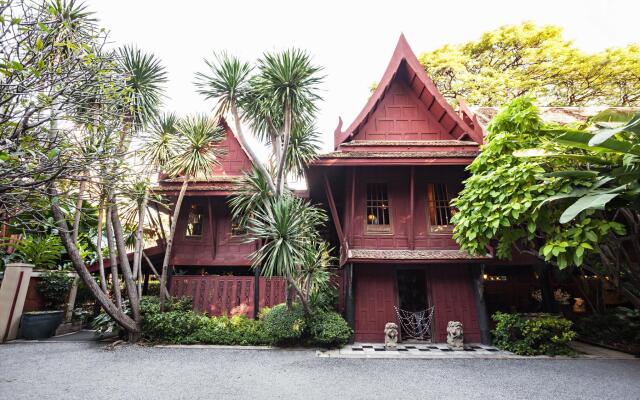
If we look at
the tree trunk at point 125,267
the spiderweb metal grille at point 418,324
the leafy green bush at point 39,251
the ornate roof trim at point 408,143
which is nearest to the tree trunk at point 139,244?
the tree trunk at point 125,267

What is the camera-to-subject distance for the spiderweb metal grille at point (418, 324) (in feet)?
25.6

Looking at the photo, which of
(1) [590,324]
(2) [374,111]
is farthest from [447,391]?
(2) [374,111]

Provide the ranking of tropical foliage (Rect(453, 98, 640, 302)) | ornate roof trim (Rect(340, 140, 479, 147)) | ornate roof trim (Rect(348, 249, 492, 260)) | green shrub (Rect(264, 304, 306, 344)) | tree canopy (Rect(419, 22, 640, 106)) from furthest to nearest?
tree canopy (Rect(419, 22, 640, 106)), ornate roof trim (Rect(340, 140, 479, 147)), ornate roof trim (Rect(348, 249, 492, 260)), green shrub (Rect(264, 304, 306, 344)), tropical foliage (Rect(453, 98, 640, 302))

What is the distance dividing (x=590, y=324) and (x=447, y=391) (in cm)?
680

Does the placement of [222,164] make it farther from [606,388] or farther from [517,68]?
[517,68]

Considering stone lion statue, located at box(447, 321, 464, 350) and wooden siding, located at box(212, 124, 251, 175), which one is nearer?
stone lion statue, located at box(447, 321, 464, 350)

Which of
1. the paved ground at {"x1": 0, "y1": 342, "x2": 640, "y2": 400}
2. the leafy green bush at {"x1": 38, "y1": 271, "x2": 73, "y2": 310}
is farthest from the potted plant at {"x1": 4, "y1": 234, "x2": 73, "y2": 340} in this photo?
the paved ground at {"x1": 0, "y1": 342, "x2": 640, "y2": 400}

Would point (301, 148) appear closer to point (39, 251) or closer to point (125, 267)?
point (125, 267)

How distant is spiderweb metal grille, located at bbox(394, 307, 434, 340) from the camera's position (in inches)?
308

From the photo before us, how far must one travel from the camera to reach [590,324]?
822cm

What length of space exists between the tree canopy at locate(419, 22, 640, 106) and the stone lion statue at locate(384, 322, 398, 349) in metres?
11.8

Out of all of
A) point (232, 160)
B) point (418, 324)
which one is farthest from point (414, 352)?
point (232, 160)

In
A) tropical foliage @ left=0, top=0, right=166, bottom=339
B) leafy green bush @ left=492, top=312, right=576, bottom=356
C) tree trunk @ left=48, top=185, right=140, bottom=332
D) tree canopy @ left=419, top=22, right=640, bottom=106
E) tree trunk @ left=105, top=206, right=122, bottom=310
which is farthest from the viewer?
tree canopy @ left=419, top=22, right=640, bottom=106

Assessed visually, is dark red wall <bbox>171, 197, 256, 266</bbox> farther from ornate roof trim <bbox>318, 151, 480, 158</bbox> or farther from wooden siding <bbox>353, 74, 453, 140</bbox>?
wooden siding <bbox>353, 74, 453, 140</bbox>
